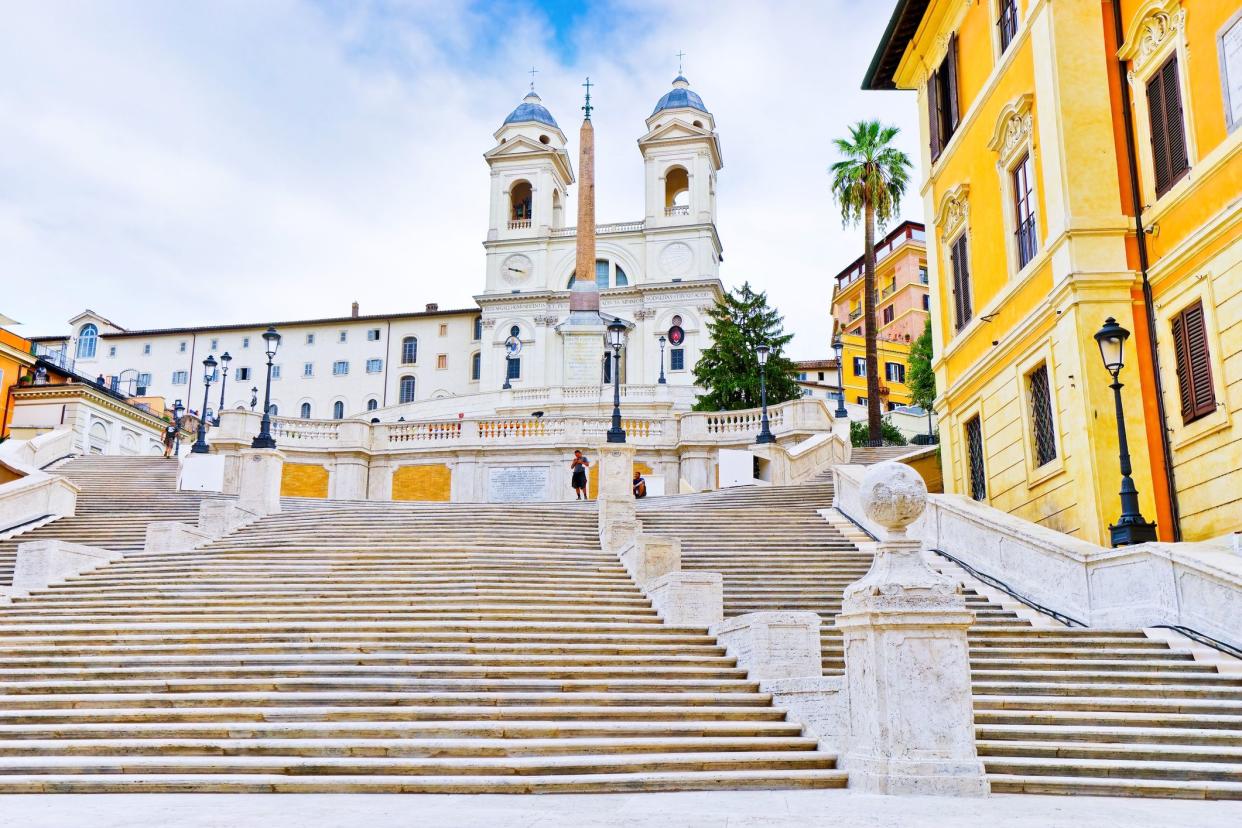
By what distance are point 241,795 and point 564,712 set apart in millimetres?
3131

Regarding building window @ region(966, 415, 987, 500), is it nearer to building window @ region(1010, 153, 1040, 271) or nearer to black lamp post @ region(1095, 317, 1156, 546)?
building window @ region(1010, 153, 1040, 271)

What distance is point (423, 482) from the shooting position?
33281 millimetres

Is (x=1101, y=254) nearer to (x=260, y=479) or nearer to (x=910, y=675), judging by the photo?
(x=910, y=675)

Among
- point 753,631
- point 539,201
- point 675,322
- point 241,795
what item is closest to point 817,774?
point 753,631

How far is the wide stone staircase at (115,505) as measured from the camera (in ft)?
69.4

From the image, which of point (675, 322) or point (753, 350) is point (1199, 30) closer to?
point (753, 350)

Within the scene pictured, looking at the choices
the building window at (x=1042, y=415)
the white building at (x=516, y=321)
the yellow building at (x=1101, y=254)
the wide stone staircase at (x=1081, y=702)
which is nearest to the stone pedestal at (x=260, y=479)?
the wide stone staircase at (x=1081, y=702)

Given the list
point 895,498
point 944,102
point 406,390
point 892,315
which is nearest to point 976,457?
point 944,102

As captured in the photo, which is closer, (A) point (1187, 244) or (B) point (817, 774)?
(B) point (817, 774)

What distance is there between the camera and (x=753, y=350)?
46.7 metres

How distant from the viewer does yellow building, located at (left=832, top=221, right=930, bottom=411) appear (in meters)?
75.6

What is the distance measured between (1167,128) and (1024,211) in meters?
3.43

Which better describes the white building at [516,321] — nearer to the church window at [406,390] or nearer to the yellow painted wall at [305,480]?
the church window at [406,390]

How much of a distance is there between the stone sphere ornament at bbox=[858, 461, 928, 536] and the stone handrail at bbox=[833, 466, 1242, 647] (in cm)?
400
